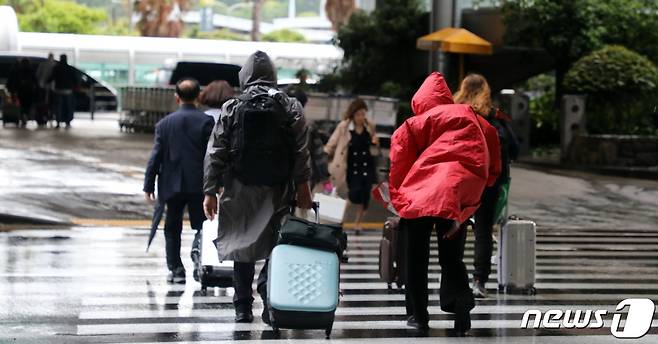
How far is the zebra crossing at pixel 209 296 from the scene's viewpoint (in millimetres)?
9281

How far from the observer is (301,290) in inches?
348

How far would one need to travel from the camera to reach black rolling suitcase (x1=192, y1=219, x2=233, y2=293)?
36.4 ft

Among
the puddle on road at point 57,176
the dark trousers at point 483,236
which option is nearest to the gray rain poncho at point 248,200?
the dark trousers at point 483,236

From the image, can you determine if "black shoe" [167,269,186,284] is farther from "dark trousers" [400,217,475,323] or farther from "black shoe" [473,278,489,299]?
"dark trousers" [400,217,475,323]

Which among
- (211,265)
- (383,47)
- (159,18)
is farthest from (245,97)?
(159,18)

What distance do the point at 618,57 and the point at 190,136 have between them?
53.1ft

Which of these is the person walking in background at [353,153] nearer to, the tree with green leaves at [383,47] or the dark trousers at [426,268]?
the dark trousers at [426,268]

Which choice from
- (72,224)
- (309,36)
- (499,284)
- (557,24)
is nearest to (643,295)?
(499,284)

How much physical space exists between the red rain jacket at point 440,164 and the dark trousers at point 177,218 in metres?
2.94

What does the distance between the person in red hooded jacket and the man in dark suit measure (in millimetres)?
2817

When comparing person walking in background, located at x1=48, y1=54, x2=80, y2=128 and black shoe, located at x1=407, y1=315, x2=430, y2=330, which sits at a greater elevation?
black shoe, located at x1=407, y1=315, x2=430, y2=330

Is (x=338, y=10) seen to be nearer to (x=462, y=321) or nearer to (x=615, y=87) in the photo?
(x=615, y=87)

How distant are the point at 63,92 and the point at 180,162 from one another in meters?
24.1

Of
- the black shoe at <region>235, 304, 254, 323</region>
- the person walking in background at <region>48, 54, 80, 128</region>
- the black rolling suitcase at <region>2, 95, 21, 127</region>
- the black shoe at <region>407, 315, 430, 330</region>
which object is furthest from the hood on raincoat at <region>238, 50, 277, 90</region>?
the person walking in background at <region>48, 54, 80, 128</region>
